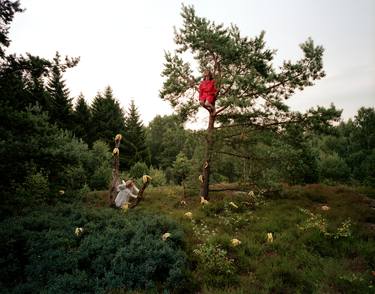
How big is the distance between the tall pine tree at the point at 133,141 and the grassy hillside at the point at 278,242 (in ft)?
77.0

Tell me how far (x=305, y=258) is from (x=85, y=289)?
571 centimetres

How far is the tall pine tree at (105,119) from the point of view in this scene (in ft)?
124

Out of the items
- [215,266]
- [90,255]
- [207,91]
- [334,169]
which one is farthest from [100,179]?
[334,169]

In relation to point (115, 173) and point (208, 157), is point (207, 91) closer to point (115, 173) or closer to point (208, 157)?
point (208, 157)

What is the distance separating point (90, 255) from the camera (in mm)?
7617

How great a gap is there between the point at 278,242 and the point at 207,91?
689 cm

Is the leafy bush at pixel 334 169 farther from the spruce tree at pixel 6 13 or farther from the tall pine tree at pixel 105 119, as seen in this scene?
the spruce tree at pixel 6 13

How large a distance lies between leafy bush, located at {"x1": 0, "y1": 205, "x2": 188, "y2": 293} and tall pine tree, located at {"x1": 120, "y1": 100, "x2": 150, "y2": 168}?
1065 inches

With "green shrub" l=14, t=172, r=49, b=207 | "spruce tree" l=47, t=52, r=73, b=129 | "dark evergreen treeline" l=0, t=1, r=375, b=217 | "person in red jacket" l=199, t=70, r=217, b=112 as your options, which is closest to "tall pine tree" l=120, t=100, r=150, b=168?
"spruce tree" l=47, t=52, r=73, b=129

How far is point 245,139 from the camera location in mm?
12414

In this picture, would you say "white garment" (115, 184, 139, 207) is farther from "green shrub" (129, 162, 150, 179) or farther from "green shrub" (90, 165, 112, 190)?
"green shrub" (129, 162, 150, 179)

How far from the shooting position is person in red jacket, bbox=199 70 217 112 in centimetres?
1242

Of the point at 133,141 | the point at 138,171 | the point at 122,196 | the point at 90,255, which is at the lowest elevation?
the point at 90,255

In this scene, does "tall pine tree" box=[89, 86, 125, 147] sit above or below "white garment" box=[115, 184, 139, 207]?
above
